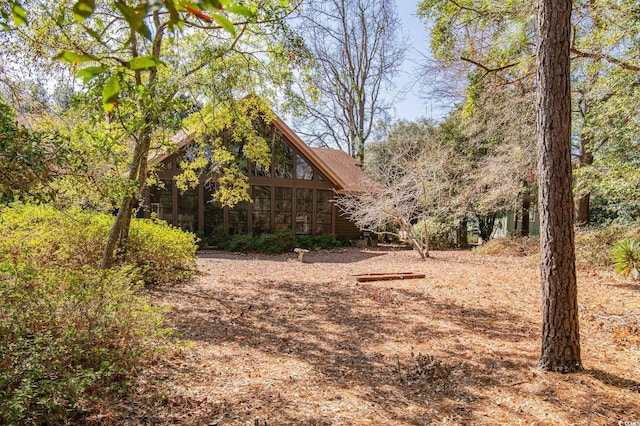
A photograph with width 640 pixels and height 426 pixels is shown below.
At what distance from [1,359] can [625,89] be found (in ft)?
36.3

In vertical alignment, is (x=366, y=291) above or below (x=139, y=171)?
below

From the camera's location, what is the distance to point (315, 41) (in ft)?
77.5

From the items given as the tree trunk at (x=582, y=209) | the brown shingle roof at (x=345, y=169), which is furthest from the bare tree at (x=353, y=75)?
the tree trunk at (x=582, y=209)

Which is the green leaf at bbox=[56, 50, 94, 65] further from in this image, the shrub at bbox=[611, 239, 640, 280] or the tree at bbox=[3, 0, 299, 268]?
the shrub at bbox=[611, 239, 640, 280]

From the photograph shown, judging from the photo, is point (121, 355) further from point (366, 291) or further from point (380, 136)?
point (380, 136)

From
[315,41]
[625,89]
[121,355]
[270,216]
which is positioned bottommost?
[121,355]

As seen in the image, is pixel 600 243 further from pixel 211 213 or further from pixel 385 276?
pixel 211 213

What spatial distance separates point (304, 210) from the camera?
55.9 feet

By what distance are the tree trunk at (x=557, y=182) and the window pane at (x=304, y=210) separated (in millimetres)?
13491

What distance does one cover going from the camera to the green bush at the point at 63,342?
2557 millimetres

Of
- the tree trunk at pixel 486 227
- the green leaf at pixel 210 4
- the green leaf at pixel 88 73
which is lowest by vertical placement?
the tree trunk at pixel 486 227

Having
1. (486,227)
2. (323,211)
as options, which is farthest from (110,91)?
(486,227)

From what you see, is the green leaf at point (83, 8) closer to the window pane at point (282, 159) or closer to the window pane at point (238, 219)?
the window pane at point (238, 219)

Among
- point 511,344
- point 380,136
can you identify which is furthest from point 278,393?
point 380,136
